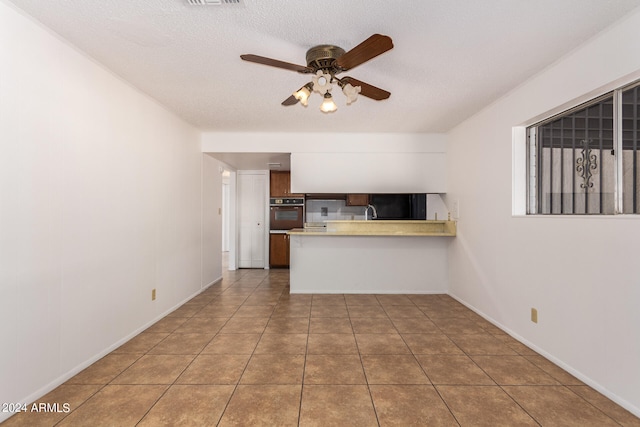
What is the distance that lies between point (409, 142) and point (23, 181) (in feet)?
14.2

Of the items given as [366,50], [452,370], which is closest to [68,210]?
[366,50]

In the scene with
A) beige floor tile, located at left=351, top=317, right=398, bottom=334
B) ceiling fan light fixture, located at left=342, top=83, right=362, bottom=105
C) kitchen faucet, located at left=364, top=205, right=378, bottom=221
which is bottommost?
beige floor tile, located at left=351, top=317, right=398, bottom=334

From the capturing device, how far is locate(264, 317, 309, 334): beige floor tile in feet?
10.4

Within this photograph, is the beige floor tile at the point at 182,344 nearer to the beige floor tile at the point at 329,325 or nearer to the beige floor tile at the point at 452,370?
the beige floor tile at the point at 329,325

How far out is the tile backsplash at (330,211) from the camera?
643cm

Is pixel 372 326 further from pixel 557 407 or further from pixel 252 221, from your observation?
pixel 252 221

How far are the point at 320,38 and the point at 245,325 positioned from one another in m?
2.76

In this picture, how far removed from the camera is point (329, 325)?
334 centimetres

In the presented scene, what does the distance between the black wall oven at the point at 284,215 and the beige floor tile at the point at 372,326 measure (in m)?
3.48

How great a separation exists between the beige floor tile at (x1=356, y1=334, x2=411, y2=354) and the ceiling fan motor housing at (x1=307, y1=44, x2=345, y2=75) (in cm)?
225

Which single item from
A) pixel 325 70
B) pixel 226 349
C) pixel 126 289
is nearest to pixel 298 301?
pixel 226 349

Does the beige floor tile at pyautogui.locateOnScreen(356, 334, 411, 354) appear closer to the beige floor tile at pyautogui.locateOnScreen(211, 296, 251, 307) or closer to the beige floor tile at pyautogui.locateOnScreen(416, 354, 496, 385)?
the beige floor tile at pyautogui.locateOnScreen(416, 354, 496, 385)

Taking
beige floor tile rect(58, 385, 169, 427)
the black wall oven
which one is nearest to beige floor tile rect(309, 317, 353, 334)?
beige floor tile rect(58, 385, 169, 427)

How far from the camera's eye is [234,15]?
1.91 m
